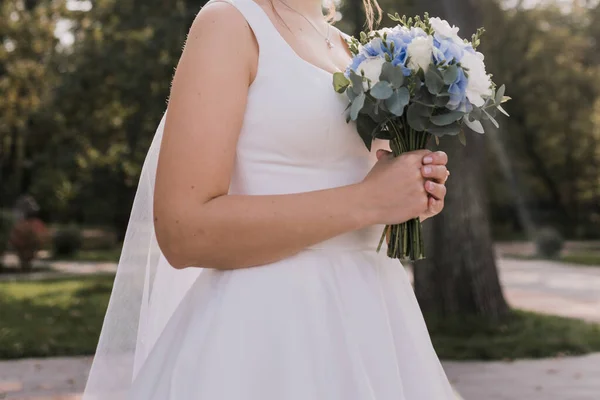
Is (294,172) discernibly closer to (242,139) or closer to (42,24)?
(242,139)

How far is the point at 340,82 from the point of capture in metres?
1.94

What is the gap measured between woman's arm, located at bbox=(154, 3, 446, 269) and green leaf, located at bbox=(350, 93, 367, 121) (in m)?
0.14

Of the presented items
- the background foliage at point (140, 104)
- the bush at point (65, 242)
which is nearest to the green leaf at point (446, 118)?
the background foliage at point (140, 104)

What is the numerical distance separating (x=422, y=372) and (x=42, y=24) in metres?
26.0

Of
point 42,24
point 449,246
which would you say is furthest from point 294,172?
point 42,24

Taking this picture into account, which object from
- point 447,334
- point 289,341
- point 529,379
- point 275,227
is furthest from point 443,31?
point 447,334

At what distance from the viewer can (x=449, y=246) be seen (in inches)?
398

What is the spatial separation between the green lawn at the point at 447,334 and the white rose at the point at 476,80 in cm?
682

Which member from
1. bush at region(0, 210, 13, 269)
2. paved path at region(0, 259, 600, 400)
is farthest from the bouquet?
bush at region(0, 210, 13, 269)

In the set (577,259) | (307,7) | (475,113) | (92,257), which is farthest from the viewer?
(92,257)

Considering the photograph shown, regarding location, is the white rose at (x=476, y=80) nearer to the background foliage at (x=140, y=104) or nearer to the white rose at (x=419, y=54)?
the white rose at (x=419, y=54)

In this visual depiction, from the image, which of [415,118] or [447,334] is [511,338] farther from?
[415,118]

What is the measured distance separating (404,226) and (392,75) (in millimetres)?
349

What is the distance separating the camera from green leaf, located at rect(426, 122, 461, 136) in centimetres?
193
